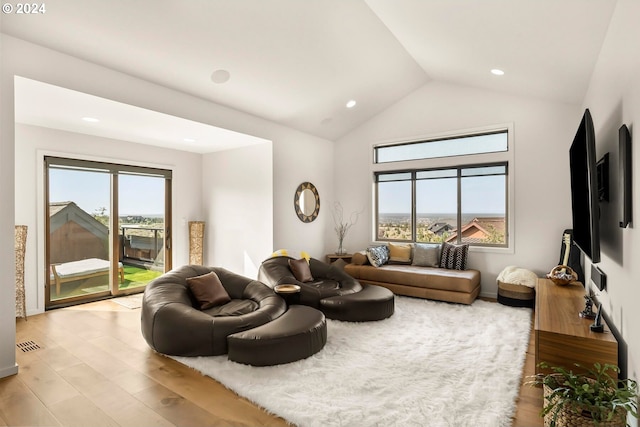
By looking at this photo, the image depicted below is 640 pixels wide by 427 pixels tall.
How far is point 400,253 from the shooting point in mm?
5844

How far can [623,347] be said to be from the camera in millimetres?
2186

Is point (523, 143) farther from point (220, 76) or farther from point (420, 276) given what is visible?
point (220, 76)

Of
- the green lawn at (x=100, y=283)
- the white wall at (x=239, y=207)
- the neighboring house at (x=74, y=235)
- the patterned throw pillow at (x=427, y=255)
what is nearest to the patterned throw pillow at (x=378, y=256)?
the patterned throw pillow at (x=427, y=255)

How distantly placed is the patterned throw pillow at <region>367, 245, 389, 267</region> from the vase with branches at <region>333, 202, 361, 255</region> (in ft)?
3.02

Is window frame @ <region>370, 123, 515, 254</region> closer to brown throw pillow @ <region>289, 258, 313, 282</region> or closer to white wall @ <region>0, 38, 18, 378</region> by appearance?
brown throw pillow @ <region>289, 258, 313, 282</region>

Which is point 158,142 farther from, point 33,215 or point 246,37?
point 246,37

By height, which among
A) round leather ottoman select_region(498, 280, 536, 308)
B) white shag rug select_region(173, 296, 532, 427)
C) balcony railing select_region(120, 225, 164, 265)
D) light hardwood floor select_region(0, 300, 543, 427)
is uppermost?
balcony railing select_region(120, 225, 164, 265)

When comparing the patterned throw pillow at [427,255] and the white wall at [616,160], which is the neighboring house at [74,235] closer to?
the patterned throw pillow at [427,255]

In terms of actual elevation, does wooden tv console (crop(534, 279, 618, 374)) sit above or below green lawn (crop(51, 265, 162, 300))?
above

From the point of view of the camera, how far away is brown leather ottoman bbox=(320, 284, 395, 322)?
158 inches

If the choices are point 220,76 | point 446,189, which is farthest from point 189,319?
point 446,189

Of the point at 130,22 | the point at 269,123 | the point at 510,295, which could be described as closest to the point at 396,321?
the point at 510,295

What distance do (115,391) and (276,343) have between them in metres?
1.22

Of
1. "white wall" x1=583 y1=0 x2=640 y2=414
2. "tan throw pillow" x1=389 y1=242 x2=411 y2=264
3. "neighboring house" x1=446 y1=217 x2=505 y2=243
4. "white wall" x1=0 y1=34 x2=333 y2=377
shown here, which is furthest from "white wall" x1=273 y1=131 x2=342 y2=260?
"white wall" x1=583 y1=0 x2=640 y2=414
